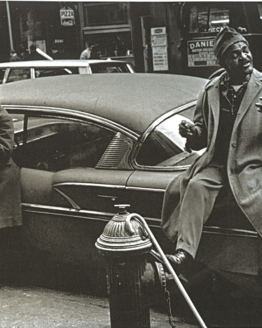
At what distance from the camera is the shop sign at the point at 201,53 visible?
11.8m

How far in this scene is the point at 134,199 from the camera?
13.0 feet

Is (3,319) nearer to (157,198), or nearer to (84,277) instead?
(84,277)

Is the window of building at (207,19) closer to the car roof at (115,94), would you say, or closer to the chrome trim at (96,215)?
the car roof at (115,94)

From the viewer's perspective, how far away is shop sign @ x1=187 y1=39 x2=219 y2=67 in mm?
11789

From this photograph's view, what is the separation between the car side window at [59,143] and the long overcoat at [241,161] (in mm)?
837

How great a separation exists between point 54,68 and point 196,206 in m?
6.79

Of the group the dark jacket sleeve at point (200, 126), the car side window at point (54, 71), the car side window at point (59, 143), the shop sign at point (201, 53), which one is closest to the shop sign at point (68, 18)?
the shop sign at point (201, 53)

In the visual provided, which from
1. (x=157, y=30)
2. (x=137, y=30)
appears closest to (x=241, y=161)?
(x=157, y=30)

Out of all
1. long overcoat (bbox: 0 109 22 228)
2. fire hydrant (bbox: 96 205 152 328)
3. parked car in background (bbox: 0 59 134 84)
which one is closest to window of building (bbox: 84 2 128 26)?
parked car in background (bbox: 0 59 134 84)

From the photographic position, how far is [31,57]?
62.0ft

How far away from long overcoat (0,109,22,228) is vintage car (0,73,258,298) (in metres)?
0.07

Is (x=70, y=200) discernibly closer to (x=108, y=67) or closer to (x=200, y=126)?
(x=200, y=126)

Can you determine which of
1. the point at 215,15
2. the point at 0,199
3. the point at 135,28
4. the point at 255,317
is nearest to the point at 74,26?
the point at 135,28

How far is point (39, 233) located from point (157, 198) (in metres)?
1.26
